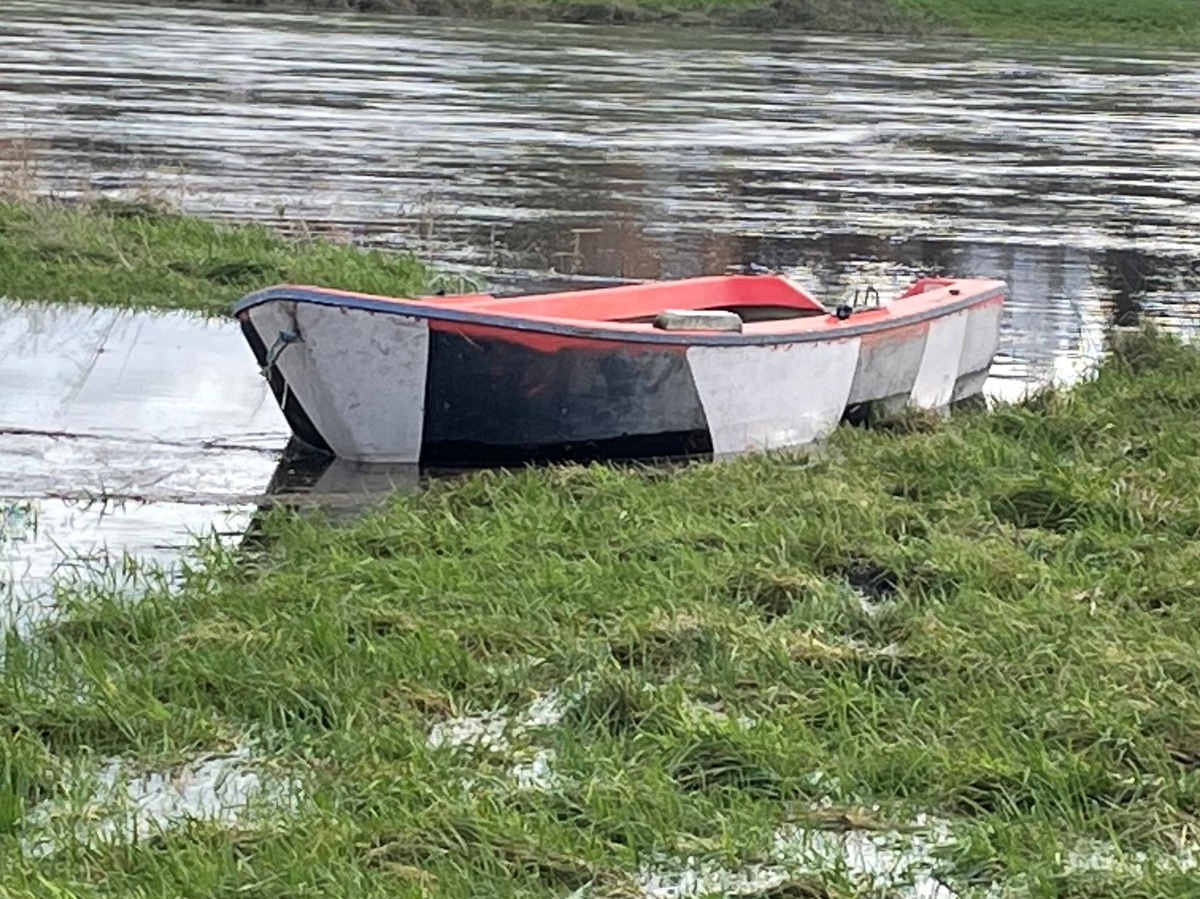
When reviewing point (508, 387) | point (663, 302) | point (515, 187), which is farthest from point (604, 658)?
point (515, 187)

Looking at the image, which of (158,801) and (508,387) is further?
(508,387)

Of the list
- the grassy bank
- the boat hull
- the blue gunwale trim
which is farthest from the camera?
the grassy bank

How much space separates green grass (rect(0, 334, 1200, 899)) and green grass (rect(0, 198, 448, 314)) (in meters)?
4.82

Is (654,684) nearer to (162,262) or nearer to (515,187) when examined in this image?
(162,262)

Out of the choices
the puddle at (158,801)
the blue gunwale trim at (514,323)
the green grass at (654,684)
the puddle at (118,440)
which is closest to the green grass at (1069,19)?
the puddle at (118,440)

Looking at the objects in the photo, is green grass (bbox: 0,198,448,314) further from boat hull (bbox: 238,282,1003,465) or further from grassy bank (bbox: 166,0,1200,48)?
grassy bank (bbox: 166,0,1200,48)

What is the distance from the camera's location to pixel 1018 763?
16.3ft

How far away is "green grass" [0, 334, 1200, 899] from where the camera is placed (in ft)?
14.8

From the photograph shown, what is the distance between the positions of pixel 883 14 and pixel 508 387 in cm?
5317

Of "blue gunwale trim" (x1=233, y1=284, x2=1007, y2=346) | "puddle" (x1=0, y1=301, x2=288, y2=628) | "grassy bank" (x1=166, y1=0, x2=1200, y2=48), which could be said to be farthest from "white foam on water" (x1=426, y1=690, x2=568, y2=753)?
"grassy bank" (x1=166, y1=0, x2=1200, y2=48)

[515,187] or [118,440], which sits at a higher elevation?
[118,440]

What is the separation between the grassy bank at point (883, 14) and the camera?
183 ft

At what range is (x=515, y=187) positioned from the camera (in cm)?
1906

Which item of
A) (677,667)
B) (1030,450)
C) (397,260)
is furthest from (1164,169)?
(677,667)
